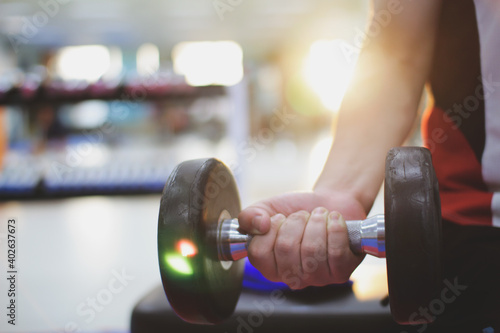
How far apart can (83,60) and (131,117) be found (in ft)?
7.67

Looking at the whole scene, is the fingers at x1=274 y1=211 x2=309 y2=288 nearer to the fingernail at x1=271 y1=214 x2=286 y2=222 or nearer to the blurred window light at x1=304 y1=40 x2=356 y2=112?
the fingernail at x1=271 y1=214 x2=286 y2=222

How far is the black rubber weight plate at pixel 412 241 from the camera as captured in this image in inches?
16.0

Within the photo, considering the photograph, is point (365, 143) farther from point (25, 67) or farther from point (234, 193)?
point (25, 67)

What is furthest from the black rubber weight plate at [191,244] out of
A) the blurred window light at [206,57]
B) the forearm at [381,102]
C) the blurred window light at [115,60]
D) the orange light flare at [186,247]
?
the blurred window light at [115,60]

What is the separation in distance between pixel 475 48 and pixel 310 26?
9715 millimetres

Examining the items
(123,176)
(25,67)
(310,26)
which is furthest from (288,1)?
(25,67)

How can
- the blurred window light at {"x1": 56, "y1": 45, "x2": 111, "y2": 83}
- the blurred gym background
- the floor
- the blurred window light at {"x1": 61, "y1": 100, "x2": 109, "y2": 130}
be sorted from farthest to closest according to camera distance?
the blurred window light at {"x1": 56, "y1": 45, "x2": 111, "y2": 83}, the blurred window light at {"x1": 61, "y1": 100, "x2": 109, "y2": 130}, the blurred gym background, the floor

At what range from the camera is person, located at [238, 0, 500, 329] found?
52 cm

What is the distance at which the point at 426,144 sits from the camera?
28.1 inches

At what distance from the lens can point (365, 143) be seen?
0.69 metres

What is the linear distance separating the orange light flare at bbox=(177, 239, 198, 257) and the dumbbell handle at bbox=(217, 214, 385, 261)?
64 mm

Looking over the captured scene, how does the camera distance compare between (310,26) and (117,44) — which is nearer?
(310,26)

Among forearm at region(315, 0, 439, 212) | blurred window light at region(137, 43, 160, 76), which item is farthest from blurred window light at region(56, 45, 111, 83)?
forearm at region(315, 0, 439, 212)

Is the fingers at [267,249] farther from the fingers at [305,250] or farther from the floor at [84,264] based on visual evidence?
the floor at [84,264]
